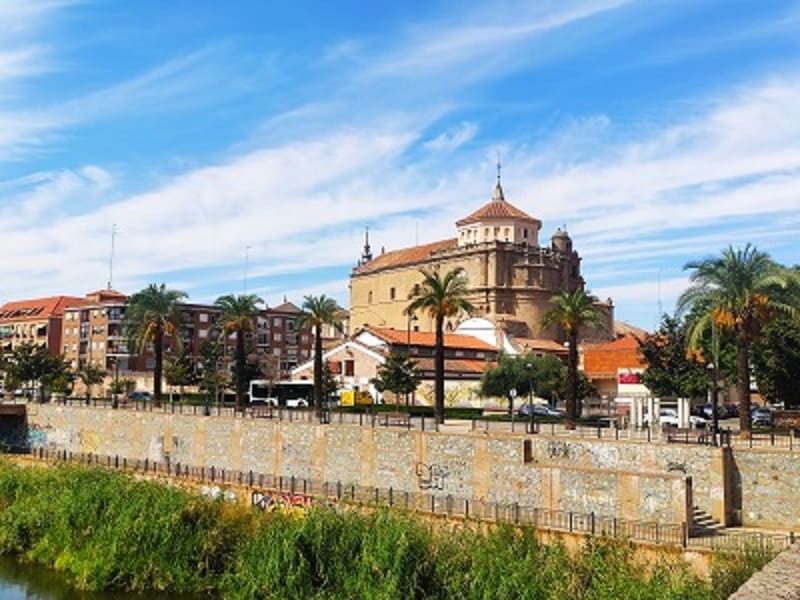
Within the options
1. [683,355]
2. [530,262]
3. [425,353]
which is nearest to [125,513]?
[683,355]

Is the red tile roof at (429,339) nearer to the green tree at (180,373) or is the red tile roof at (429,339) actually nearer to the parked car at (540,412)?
the green tree at (180,373)

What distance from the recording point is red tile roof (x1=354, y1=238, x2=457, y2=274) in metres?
101

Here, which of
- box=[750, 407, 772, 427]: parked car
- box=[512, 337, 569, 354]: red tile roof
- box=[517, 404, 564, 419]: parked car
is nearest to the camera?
box=[750, 407, 772, 427]: parked car

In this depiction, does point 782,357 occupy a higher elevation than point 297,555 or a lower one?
higher

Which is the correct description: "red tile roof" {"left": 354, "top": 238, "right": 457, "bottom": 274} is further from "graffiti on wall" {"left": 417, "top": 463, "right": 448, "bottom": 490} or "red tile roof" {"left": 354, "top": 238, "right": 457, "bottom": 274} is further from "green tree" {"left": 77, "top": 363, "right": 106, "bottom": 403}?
"graffiti on wall" {"left": 417, "top": 463, "right": 448, "bottom": 490}

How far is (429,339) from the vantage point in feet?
245

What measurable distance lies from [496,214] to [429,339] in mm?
25147

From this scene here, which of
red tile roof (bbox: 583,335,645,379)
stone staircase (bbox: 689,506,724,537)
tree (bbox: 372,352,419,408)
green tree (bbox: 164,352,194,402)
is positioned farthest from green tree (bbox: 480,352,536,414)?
stone staircase (bbox: 689,506,724,537)

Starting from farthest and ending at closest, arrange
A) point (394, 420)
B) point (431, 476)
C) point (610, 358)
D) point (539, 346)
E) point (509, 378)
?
1. point (539, 346)
2. point (610, 358)
3. point (509, 378)
4. point (394, 420)
5. point (431, 476)

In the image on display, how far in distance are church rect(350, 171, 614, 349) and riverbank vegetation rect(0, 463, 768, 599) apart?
51.9 meters

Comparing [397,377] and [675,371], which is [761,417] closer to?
[675,371]

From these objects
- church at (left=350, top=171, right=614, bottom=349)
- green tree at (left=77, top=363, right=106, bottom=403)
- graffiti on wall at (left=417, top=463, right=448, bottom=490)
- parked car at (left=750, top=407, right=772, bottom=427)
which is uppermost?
church at (left=350, top=171, right=614, bottom=349)

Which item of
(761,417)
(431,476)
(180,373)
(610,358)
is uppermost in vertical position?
(610,358)

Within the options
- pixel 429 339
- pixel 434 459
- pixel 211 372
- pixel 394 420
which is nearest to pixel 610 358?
pixel 429 339
